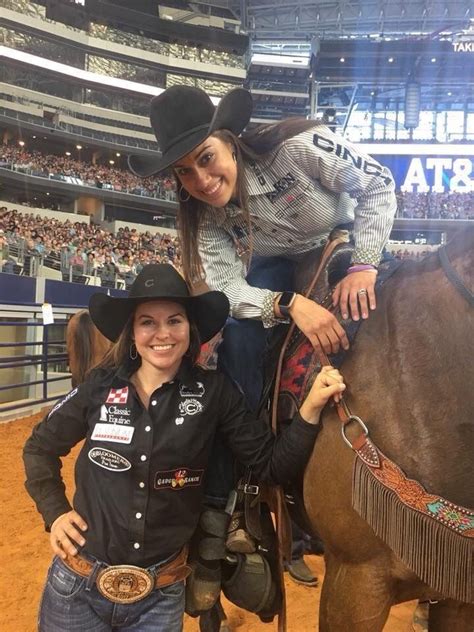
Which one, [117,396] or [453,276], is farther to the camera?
[117,396]

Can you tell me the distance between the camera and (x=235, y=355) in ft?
6.88

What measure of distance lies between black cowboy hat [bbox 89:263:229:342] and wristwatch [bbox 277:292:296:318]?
200 mm

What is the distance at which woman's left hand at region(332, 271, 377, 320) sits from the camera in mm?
1610

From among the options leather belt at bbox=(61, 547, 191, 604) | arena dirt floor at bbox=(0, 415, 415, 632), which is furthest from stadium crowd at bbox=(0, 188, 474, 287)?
leather belt at bbox=(61, 547, 191, 604)

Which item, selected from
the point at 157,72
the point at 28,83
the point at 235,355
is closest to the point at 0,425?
the point at 235,355

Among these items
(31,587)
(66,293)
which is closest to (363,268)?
(31,587)

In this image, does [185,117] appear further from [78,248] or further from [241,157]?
[78,248]

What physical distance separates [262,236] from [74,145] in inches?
1399

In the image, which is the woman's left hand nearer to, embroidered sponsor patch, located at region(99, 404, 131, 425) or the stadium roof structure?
embroidered sponsor patch, located at region(99, 404, 131, 425)

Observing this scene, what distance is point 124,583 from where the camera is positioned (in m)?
1.68

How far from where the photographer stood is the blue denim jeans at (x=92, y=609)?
1.70 meters

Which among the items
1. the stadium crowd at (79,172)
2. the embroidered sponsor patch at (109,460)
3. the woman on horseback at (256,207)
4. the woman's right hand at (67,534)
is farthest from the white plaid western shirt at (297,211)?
the stadium crowd at (79,172)

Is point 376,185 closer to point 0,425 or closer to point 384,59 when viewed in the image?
point 0,425

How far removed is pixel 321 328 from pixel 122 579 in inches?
39.3
